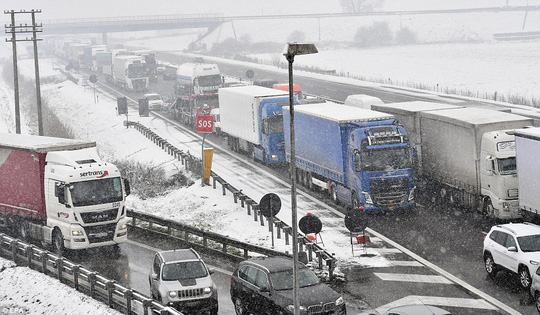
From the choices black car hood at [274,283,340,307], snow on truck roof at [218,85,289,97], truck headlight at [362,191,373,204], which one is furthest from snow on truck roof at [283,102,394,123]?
black car hood at [274,283,340,307]

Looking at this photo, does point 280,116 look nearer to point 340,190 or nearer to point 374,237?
point 340,190

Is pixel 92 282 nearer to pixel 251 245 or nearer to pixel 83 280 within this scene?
pixel 83 280

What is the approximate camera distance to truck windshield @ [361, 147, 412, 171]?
3244 centimetres

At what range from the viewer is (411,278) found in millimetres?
24734

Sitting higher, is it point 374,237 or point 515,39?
point 515,39

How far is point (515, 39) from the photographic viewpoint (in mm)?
173625

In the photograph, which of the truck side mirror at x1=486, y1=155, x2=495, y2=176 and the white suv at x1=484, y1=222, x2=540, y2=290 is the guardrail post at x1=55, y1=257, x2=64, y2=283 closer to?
the white suv at x1=484, y1=222, x2=540, y2=290

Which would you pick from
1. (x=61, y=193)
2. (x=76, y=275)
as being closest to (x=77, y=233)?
(x=61, y=193)

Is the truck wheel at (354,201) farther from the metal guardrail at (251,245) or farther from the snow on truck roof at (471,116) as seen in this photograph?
the snow on truck roof at (471,116)

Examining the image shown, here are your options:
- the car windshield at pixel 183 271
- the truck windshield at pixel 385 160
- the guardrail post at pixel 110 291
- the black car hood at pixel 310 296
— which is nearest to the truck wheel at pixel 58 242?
the guardrail post at pixel 110 291

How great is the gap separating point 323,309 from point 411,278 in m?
6.56

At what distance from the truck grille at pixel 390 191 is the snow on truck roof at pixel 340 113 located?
3.12 m

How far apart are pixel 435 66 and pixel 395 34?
225 feet

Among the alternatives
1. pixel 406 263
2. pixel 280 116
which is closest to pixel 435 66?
pixel 280 116
